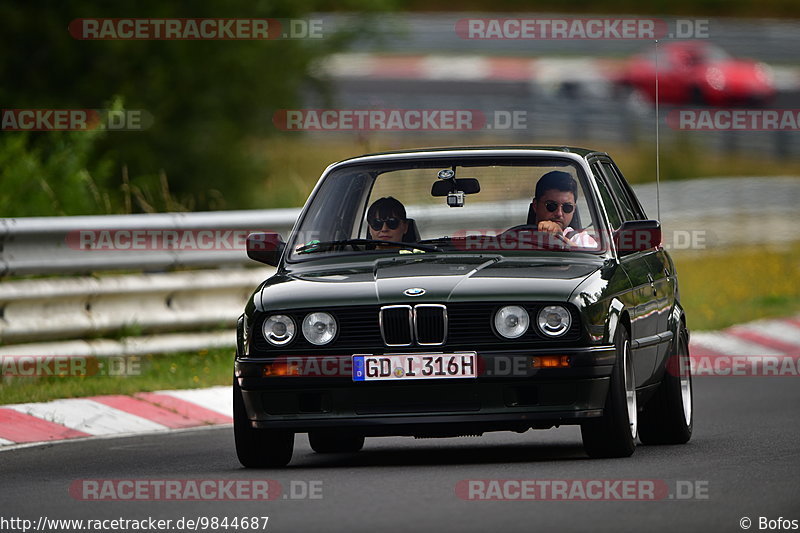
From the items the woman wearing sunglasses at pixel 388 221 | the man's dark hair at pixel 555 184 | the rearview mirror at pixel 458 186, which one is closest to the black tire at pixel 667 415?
the man's dark hair at pixel 555 184

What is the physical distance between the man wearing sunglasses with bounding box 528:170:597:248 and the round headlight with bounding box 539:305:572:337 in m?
1.18

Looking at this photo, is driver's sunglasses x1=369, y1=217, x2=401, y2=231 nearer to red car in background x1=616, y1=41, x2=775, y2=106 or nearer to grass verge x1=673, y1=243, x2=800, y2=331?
grass verge x1=673, y1=243, x2=800, y2=331

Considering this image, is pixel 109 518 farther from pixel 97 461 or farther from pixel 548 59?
pixel 548 59

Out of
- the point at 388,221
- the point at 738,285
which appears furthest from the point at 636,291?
the point at 738,285

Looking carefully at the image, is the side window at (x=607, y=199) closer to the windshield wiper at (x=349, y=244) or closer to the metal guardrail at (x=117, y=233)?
Result: the windshield wiper at (x=349, y=244)

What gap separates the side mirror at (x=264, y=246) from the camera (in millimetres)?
10182

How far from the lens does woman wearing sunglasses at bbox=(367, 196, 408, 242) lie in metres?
10.3

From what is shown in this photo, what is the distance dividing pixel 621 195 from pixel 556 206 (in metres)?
A: 1.09

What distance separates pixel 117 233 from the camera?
1398 cm

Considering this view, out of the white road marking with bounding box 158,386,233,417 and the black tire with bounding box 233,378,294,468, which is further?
the white road marking with bounding box 158,386,233,417

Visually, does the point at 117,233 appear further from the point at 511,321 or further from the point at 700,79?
the point at 700,79

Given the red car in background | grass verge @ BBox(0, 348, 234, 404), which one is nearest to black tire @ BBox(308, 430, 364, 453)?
grass verge @ BBox(0, 348, 234, 404)

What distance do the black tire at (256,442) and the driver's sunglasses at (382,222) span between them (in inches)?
55.1

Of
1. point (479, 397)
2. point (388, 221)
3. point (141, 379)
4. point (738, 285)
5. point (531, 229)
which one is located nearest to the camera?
point (479, 397)
